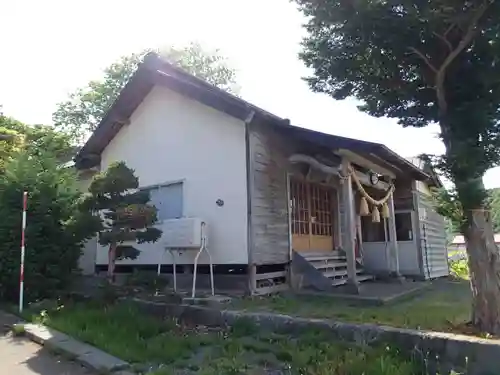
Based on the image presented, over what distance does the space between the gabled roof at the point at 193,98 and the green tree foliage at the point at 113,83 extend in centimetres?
1644

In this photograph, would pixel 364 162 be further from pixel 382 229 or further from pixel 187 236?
pixel 187 236

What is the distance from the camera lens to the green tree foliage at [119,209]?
702cm

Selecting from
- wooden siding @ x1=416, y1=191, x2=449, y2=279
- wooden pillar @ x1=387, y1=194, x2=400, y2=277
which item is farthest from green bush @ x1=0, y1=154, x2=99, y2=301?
wooden siding @ x1=416, y1=191, x2=449, y2=279

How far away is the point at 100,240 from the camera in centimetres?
706

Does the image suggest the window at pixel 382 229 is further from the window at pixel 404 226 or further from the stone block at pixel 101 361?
the stone block at pixel 101 361

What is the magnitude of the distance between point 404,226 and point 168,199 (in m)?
7.41

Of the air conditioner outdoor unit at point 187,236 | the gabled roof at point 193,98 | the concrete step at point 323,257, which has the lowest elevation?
the concrete step at point 323,257

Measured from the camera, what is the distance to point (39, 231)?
750 centimetres

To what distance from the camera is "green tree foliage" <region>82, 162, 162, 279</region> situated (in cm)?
702

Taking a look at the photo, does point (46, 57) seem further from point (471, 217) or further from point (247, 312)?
point (471, 217)

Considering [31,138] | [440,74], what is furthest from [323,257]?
[31,138]

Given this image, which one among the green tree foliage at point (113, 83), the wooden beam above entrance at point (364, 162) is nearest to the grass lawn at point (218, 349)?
the wooden beam above entrance at point (364, 162)

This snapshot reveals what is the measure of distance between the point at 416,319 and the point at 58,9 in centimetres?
676

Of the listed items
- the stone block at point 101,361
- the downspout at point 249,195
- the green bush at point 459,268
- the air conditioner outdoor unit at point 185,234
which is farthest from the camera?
the green bush at point 459,268
